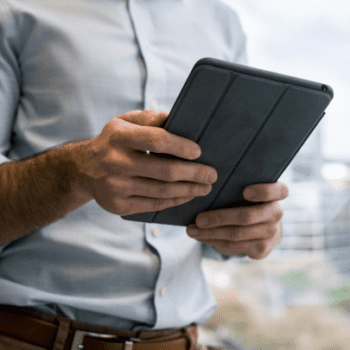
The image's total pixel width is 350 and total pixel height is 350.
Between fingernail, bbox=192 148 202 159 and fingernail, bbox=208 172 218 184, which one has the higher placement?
fingernail, bbox=192 148 202 159

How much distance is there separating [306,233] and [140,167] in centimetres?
139

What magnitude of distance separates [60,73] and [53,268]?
0.42 metres

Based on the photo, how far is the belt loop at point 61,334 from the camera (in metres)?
0.61

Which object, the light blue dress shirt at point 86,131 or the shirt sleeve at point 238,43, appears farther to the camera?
the shirt sleeve at point 238,43

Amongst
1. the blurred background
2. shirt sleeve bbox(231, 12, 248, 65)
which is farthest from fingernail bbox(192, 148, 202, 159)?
the blurred background

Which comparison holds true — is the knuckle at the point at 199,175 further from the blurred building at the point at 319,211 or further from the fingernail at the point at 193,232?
the blurred building at the point at 319,211

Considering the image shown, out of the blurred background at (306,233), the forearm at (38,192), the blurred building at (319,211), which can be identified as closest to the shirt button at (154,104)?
the forearm at (38,192)

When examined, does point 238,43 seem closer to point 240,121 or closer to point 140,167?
point 240,121

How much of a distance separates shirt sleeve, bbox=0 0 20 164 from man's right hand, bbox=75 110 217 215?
0.33 metres

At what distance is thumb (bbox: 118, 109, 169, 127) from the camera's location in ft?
1.43

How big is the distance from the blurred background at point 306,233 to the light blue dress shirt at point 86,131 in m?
0.77

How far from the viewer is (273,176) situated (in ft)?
1.82

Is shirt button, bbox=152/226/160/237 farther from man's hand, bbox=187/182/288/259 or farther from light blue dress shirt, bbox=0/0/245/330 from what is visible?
man's hand, bbox=187/182/288/259

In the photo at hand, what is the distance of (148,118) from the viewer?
44 cm
